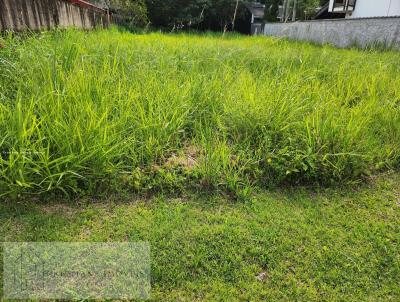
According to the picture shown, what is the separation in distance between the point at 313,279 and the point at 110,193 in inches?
53.2

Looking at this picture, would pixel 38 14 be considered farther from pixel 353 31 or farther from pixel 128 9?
pixel 353 31

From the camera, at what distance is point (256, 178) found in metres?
2.20

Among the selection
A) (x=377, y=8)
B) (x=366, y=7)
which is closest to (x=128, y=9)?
(x=377, y=8)

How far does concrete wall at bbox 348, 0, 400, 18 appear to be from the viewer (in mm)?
10500

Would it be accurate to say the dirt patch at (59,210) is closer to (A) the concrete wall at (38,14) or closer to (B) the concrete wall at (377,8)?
(A) the concrete wall at (38,14)

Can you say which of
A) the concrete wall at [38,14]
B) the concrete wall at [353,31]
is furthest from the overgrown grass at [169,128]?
the concrete wall at [353,31]

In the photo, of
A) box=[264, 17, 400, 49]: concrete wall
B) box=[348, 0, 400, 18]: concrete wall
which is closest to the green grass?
box=[264, 17, 400, 49]: concrete wall

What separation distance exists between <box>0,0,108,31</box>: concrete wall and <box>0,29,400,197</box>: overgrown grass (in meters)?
0.56

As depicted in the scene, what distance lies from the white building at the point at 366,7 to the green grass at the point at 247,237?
11628 millimetres

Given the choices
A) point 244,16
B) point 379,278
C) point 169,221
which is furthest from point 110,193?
point 244,16

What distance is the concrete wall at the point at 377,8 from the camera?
1050 cm

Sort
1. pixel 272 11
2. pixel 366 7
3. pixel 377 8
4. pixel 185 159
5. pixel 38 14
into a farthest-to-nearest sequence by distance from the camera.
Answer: pixel 272 11, pixel 366 7, pixel 377 8, pixel 38 14, pixel 185 159

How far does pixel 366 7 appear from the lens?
40.9ft

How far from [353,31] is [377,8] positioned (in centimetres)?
497
